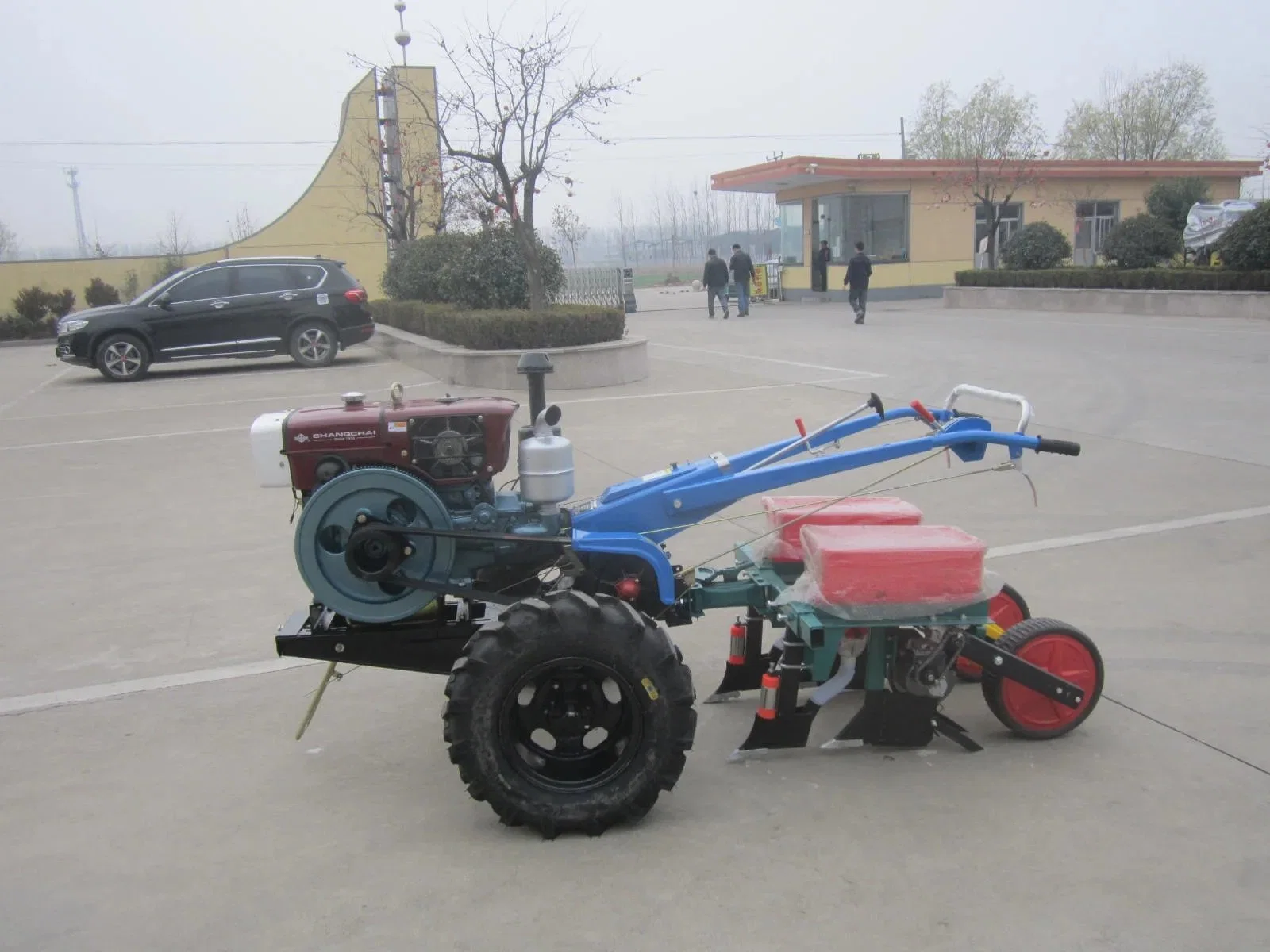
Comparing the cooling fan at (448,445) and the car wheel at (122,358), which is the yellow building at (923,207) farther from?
the cooling fan at (448,445)

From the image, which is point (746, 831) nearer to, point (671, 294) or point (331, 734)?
point (331, 734)

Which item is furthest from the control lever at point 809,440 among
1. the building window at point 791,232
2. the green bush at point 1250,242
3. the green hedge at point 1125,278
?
the building window at point 791,232

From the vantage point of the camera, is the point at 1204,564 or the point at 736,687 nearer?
the point at 736,687

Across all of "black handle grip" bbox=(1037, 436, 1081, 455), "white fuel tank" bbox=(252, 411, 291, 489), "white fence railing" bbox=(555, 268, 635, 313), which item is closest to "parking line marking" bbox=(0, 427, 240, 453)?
"white fuel tank" bbox=(252, 411, 291, 489)

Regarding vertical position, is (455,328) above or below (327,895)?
above

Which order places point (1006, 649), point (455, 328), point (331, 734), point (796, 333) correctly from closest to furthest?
point (1006, 649)
point (331, 734)
point (455, 328)
point (796, 333)

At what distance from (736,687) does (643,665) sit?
3.89 feet

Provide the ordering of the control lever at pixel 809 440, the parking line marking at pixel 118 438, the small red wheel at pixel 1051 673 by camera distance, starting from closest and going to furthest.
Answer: the small red wheel at pixel 1051 673
the control lever at pixel 809 440
the parking line marking at pixel 118 438

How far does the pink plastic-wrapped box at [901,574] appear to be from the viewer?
356cm

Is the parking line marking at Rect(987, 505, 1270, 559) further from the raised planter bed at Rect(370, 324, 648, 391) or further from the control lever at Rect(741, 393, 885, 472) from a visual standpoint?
the raised planter bed at Rect(370, 324, 648, 391)

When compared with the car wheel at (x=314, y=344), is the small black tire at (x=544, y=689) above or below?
below

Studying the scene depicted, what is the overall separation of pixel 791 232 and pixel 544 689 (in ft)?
106

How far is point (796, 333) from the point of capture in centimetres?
2062

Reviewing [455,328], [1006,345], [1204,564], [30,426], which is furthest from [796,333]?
[1204,564]
